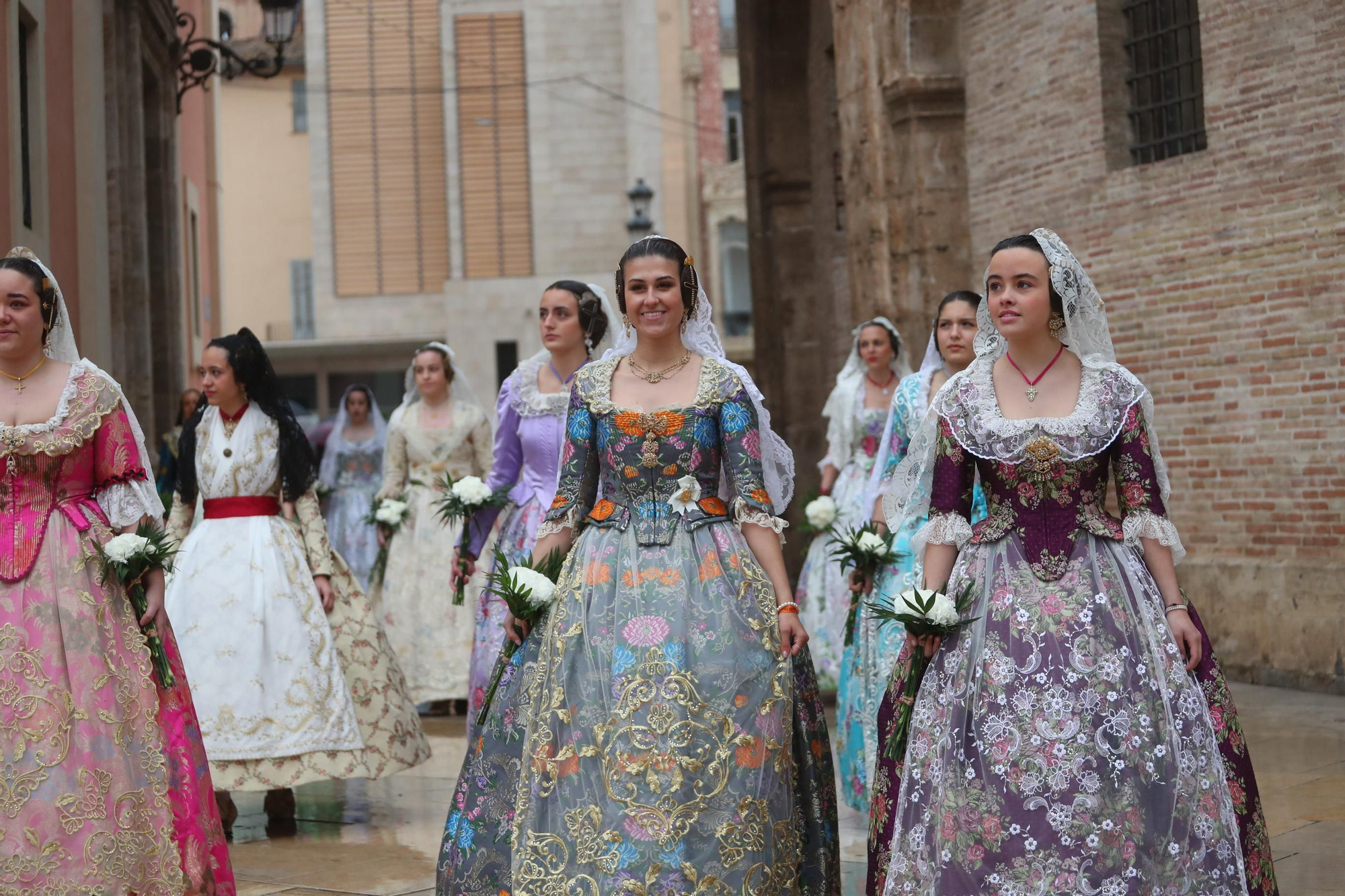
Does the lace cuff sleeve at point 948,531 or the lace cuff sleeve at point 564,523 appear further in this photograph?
the lace cuff sleeve at point 564,523

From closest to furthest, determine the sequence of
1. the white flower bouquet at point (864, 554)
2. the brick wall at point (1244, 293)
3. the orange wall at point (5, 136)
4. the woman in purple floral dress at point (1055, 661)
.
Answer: the woman in purple floral dress at point (1055, 661) < the white flower bouquet at point (864, 554) < the orange wall at point (5, 136) < the brick wall at point (1244, 293)

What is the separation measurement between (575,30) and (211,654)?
1153 inches

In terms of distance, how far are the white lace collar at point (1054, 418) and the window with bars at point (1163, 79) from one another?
6950mm

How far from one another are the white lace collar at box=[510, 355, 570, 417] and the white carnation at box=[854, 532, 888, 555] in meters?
1.60

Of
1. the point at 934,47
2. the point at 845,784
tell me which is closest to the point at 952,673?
the point at 845,784

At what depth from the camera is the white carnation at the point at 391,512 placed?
1061 cm

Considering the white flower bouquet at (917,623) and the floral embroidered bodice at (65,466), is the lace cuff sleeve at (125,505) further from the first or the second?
the white flower bouquet at (917,623)

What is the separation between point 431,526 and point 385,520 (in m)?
0.62

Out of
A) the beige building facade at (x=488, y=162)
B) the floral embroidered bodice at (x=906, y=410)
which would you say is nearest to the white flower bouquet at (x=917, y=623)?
the floral embroidered bodice at (x=906, y=410)

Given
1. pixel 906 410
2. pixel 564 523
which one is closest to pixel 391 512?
pixel 906 410

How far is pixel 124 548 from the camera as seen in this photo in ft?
17.2

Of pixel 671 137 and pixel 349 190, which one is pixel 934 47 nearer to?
pixel 671 137

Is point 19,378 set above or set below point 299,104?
below

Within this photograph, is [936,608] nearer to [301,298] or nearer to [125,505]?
[125,505]
